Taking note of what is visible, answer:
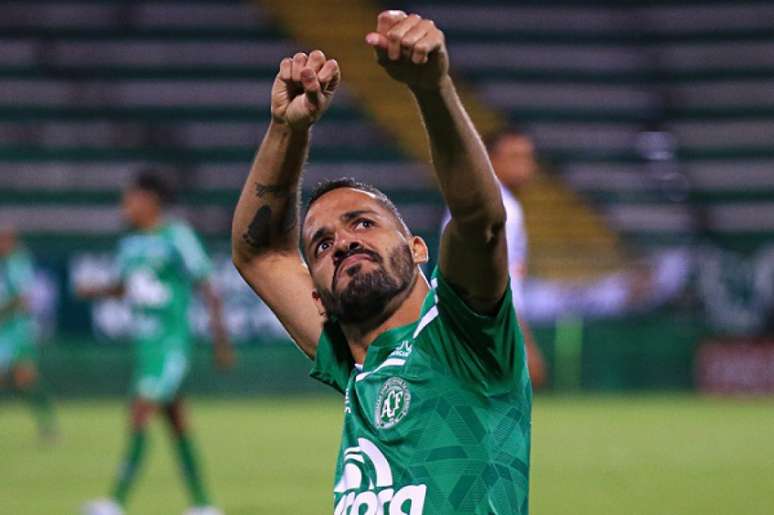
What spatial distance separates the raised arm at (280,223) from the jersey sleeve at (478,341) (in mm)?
696

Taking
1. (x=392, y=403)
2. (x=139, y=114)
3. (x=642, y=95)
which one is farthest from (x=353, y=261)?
(x=642, y=95)

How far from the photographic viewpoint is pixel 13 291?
17.0m

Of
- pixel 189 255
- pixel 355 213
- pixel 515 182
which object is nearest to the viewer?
pixel 355 213

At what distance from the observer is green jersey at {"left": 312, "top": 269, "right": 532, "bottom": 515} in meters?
3.37

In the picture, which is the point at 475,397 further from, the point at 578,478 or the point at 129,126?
the point at 129,126

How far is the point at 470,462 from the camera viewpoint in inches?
134

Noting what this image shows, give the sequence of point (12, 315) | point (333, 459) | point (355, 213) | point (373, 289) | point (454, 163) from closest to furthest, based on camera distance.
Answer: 1. point (454, 163)
2. point (373, 289)
3. point (355, 213)
4. point (333, 459)
5. point (12, 315)

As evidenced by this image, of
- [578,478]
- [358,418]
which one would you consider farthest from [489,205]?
[578,478]

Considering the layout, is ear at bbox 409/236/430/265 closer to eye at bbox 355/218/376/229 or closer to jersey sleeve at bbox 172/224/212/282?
eye at bbox 355/218/376/229

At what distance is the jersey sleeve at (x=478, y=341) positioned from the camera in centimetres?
328

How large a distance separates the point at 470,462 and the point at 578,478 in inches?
300

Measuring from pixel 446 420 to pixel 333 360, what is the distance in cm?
57

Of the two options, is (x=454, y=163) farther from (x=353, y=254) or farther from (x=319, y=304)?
(x=319, y=304)

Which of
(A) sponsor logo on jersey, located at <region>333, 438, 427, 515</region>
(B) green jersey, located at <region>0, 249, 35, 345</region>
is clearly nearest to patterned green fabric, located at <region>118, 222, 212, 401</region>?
(A) sponsor logo on jersey, located at <region>333, 438, 427, 515</region>
